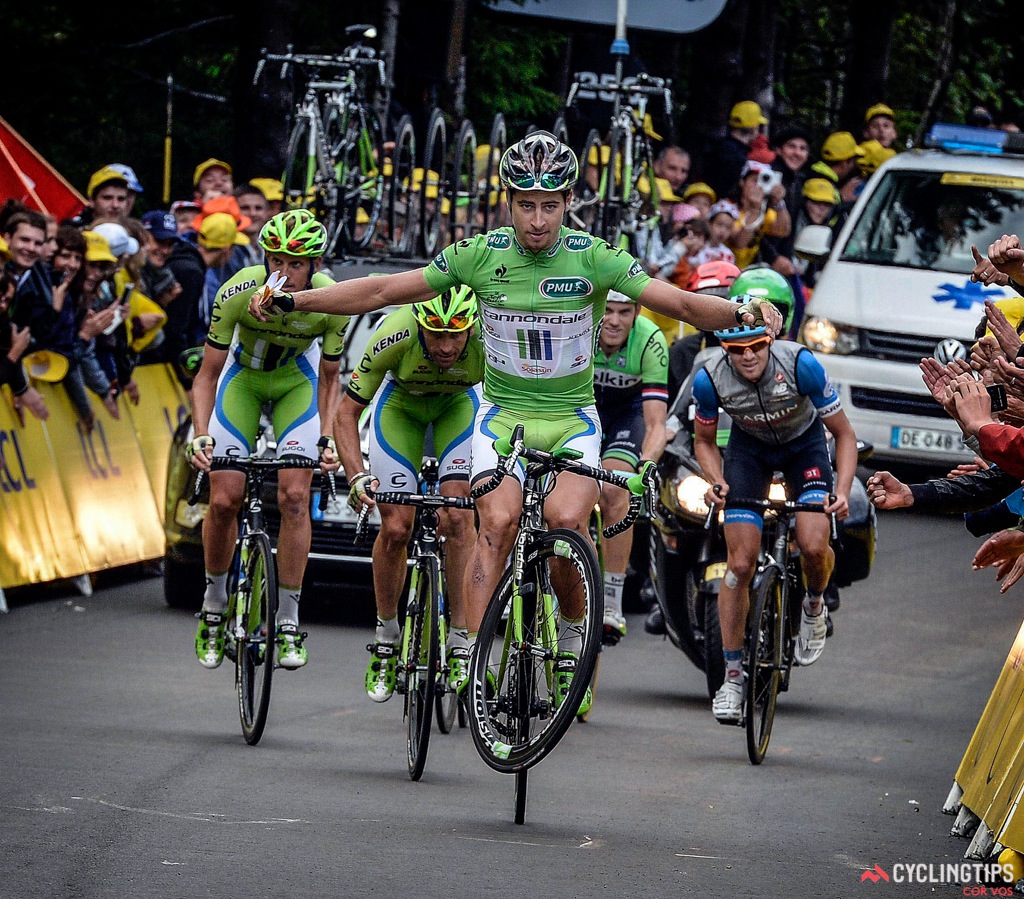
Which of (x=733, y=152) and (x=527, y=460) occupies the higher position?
(x=527, y=460)

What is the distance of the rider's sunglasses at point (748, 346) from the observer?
33.6ft

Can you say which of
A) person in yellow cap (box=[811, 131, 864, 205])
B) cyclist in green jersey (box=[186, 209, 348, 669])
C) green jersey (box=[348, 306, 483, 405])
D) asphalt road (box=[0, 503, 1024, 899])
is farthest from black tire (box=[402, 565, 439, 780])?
person in yellow cap (box=[811, 131, 864, 205])

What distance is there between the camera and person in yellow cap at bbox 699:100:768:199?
2362cm

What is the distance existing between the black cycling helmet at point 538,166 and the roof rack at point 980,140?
36.7 ft

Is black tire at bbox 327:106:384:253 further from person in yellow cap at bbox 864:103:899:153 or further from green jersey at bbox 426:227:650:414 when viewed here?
person in yellow cap at bbox 864:103:899:153

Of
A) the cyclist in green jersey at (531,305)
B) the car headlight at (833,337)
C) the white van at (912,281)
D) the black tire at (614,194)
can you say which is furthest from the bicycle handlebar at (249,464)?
the black tire at (614,194)

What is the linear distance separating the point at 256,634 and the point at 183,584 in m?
4.35

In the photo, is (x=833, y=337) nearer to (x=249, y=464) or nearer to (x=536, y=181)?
(x=249, y=464)

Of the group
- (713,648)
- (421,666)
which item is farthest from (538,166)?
(713,648)

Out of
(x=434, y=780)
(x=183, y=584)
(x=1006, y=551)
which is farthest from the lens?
(x=183, y=584)

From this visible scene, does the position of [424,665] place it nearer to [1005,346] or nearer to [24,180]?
[1005,346]

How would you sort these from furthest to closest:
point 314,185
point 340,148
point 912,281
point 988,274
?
point 912,281 → point 340,148 → point 314,185 → point 988,274

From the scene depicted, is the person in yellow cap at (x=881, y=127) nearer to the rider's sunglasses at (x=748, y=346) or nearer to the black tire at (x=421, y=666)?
the rider's sunglasses at (x=748, y=346)

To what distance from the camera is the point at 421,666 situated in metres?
9.29
